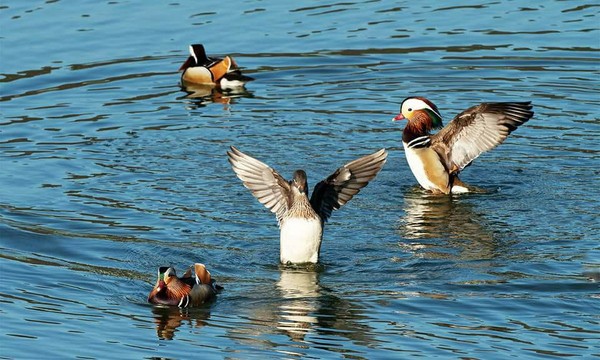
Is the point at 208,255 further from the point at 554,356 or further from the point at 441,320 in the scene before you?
the point at 554,356

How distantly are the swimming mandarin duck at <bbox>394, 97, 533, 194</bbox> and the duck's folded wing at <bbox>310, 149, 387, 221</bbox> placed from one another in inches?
108

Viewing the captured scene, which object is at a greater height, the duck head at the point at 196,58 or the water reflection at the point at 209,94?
the duck head at the point at 196,58

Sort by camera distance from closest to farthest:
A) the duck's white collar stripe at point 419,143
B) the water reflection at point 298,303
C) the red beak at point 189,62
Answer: the water reflection at point 298,303
the duck's white collar stripe at point 419,143
the red beak at point 189,62

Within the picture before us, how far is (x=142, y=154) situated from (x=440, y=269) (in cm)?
524

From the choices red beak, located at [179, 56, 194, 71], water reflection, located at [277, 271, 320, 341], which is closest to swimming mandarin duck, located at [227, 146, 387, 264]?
water reflection, located at [277, 271, 320, 341]

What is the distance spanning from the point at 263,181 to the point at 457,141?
11.7ft

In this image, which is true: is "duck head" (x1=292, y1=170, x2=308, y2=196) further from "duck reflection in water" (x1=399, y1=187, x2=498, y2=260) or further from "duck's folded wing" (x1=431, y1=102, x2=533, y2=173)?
"duck's folded wing" (x1=431, y1=102, x2=533, y2=173)

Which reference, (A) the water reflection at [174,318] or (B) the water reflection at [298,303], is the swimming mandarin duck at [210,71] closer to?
(B) the water reflection at [298,303]

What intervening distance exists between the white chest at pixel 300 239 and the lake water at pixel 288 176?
171 mm

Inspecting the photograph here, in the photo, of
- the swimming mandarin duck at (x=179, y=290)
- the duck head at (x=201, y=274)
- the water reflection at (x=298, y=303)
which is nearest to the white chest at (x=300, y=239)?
the water reflection at (x=298, y=303)

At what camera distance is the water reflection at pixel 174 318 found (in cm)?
1097

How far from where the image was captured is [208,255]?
12.8 metres

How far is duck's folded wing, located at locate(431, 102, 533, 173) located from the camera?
15.2 meters

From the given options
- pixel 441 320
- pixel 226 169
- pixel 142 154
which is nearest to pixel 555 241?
pixel 441 320
